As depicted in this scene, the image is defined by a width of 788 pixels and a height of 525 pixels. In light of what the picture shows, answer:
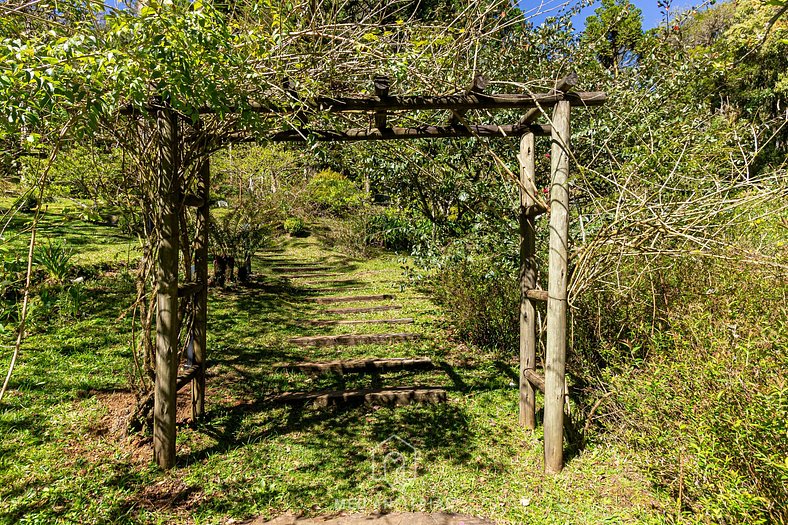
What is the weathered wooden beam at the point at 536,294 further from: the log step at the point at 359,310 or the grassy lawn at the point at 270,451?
the log step at the point at 359,310

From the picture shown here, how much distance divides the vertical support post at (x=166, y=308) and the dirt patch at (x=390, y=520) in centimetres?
102

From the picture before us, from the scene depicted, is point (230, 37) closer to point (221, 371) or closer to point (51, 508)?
point (51, 508)

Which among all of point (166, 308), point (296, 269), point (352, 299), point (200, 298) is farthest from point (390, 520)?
point (296, 269)

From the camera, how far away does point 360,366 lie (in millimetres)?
5430

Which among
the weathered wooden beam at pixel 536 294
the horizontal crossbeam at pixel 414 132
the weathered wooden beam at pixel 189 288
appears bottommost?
the weathered wooden beam at pixel 536 294

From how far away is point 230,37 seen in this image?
8.51 feet

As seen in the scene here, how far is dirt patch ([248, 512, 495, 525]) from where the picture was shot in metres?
2.86

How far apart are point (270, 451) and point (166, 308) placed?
148cm

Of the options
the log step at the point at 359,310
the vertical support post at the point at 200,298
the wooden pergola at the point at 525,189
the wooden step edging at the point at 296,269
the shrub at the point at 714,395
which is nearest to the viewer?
the shrub at the point at 714,395

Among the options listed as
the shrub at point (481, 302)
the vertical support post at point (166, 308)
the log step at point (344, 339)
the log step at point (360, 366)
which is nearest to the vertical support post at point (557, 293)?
the shrub at point (481, 302)

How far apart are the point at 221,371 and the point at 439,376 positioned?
2.62m

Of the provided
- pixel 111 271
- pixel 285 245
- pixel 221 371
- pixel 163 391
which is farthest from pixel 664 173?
pixel 285 245

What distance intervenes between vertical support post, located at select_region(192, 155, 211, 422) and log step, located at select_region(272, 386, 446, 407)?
77 centimetres

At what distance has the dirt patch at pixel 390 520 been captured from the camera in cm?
286
